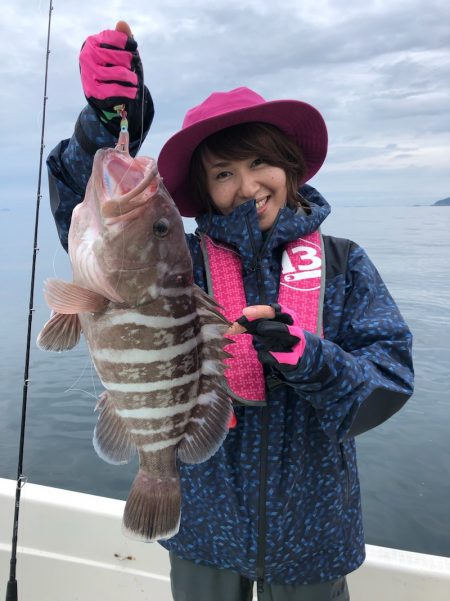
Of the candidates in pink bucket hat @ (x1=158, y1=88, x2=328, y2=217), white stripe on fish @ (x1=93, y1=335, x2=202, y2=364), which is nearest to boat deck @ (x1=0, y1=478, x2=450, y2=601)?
white stripe on fish @ (x1=93, y1=335, x2=202, y2=364)

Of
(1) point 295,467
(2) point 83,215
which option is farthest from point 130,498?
(2) point 83,215

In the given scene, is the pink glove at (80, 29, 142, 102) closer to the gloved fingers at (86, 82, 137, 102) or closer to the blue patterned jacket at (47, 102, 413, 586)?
the gloved fingers at (86, 82, 137, 102)

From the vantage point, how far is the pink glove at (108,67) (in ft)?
6.27

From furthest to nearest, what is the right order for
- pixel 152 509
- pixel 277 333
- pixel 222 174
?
1. pixel 222 174
2. pixel 152 509
3. pixel 277 333

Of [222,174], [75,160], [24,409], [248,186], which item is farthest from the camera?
[24,409]

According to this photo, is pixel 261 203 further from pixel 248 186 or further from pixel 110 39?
pixel 110 39

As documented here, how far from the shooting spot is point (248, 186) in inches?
92.8

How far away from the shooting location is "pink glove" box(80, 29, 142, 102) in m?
1.91

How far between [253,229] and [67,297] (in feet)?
3.02

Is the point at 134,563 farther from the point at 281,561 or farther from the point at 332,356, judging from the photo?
the point at 332,356

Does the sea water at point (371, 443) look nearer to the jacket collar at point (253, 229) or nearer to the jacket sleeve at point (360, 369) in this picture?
the jacket collar at point (253, 229)

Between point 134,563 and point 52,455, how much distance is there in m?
3.41

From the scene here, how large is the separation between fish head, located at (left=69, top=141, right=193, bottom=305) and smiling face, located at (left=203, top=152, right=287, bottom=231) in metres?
0.54

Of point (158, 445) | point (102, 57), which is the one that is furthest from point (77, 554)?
point (102, 57)
